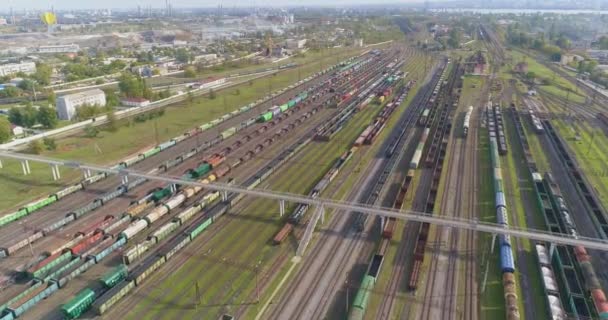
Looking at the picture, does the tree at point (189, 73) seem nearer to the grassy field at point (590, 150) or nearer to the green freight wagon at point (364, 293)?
the grassy field at point (590, 150)

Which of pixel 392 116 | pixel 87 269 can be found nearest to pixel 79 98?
pixel 87 269

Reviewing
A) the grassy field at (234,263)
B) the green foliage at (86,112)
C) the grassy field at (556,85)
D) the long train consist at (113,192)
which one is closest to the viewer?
the grassy field at (234,263)

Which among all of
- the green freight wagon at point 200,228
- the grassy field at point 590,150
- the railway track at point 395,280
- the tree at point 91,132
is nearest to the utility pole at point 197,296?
the green freight wagon at point 200,228

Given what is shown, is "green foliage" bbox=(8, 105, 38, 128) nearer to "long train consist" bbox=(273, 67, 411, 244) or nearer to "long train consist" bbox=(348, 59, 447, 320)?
"long train consist" bbox=(273, 67, 411, 244)

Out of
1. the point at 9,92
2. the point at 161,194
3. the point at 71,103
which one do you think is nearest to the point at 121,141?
the point at 71,103

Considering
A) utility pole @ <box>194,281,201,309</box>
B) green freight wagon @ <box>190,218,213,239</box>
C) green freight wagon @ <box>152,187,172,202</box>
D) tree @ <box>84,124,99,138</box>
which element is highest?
tree @ <box>84,124,99,138</box>

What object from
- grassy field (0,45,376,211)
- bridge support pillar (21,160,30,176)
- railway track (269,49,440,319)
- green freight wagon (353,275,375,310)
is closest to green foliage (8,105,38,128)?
grassy field (0,45,376,211)

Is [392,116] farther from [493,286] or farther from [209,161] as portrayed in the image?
[493,286]
